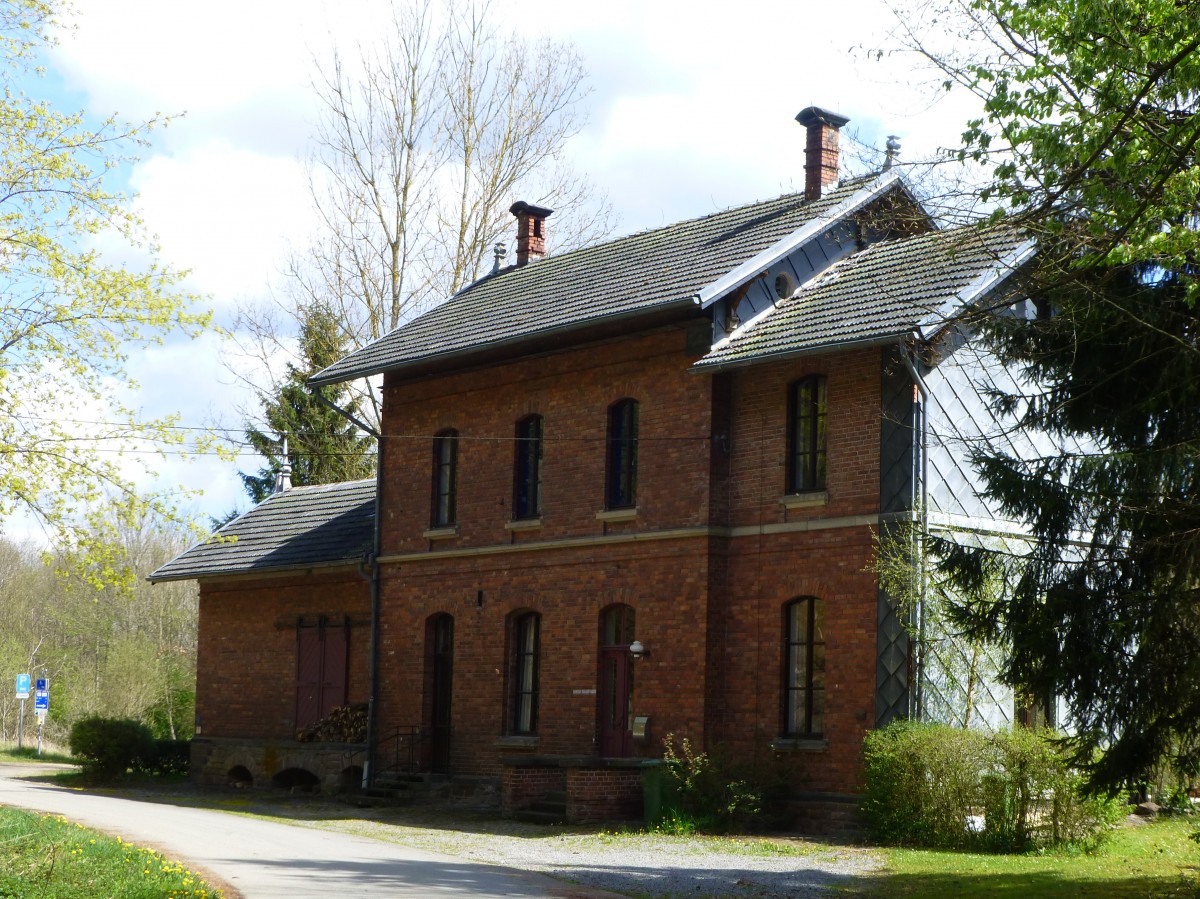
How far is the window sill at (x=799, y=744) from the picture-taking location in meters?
19.1

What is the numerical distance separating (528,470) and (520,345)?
2067 mm

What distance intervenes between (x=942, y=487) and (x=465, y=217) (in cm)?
1755

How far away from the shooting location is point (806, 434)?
65.8ft

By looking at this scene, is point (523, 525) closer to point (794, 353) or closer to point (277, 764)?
point (794, 353)

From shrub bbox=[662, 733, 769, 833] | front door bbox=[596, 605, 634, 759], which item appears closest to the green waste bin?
shrub bbox=[662, 733, 769, 833]

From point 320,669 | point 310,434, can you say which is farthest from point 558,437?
point 310,434

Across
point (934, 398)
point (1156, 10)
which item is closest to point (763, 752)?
point (934, 398)

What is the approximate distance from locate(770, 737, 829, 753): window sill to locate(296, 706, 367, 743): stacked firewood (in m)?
9.29

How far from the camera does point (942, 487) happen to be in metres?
19.0

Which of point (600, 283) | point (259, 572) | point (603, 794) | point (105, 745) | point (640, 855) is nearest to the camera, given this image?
point (640, 855)

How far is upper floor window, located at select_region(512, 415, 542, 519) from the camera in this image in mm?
23609

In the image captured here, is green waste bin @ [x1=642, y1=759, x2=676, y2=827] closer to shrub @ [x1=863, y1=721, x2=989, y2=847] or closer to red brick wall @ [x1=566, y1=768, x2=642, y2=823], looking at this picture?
red brick wall @ [x1=566, y1=768, x2=642, y2=823]

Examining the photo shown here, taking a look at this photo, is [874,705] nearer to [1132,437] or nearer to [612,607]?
[612,607]

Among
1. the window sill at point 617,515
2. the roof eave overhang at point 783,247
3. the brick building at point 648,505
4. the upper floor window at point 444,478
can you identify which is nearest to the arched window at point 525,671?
the brick building at point 648,505
